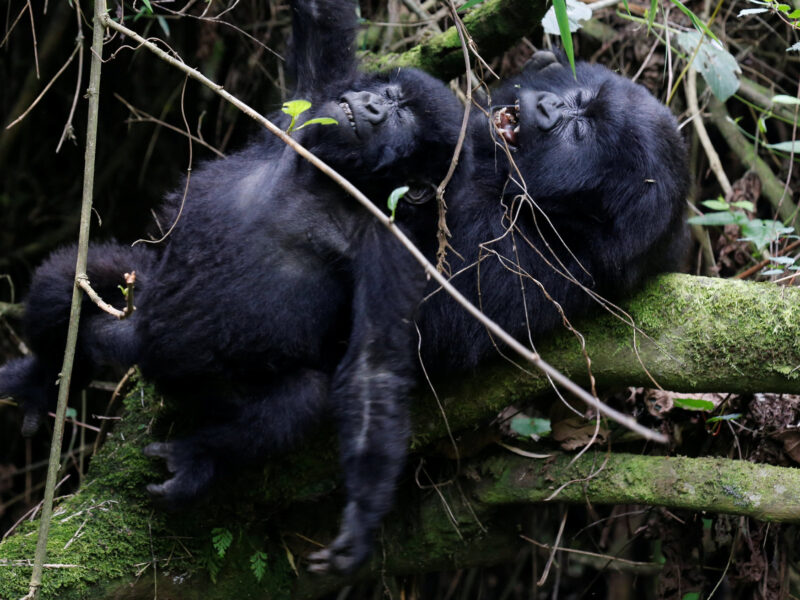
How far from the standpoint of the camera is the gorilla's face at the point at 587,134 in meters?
2.69

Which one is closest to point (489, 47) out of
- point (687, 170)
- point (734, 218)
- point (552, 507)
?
point (687, 170)

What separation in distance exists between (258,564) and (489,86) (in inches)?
91.0

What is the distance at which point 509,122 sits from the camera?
9.73 feet

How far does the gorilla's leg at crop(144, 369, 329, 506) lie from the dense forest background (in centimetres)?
36

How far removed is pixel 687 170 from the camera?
2.88 m

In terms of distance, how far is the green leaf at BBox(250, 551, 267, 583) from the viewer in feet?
9.66

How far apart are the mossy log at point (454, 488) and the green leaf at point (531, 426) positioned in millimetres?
112

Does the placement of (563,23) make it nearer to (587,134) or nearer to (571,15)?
(587,134)

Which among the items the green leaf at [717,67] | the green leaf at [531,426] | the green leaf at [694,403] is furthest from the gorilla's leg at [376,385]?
the green leaf at [717,67]

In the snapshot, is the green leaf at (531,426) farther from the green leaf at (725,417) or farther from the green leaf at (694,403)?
the green leaf at (725,417)

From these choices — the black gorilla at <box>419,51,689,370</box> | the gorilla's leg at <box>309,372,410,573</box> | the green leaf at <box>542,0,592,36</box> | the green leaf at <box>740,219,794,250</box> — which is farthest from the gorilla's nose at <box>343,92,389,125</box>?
the green leaf at <box>740,219,794,250</box>

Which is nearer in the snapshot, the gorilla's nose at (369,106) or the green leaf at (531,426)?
the gorilla's nose at (369,106)

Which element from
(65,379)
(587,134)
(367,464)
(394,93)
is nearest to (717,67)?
(587,134)

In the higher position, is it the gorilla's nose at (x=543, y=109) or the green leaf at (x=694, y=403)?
the gorilla's nose at (x=543, y=109)
